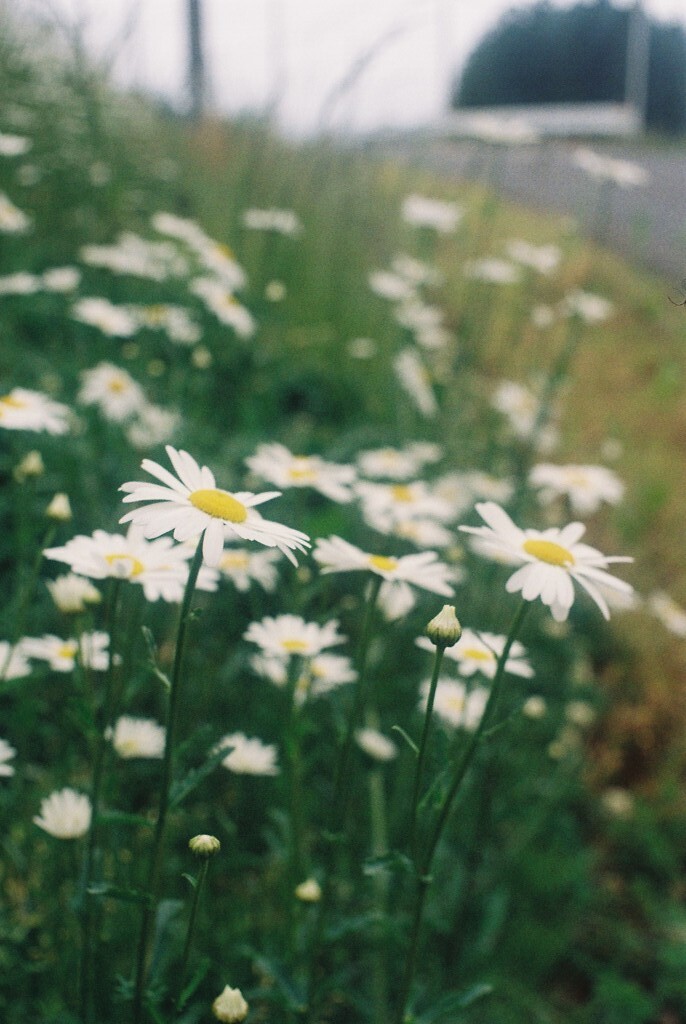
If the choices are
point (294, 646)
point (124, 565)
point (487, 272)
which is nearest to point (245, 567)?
point (294, 646)

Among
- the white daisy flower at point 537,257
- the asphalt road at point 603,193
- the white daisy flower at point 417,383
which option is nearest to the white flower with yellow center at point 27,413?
the white daisy flower at point 417,383

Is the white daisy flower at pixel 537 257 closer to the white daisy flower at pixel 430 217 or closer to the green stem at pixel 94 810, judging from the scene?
the white daisy flower at pixel 430 217

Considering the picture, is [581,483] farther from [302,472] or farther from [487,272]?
[487,272]

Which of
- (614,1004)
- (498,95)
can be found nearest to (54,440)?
(614,1004)

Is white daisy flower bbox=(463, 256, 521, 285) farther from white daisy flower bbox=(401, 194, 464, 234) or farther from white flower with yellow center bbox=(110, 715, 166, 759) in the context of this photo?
white flower with yellow center bbox=(110, 715, 166, 759)

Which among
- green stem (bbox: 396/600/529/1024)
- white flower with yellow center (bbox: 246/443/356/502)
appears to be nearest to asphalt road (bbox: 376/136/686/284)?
white flower with yellow center (bbox: 246/443/356/502)

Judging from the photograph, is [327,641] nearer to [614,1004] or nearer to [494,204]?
[614,1004]
